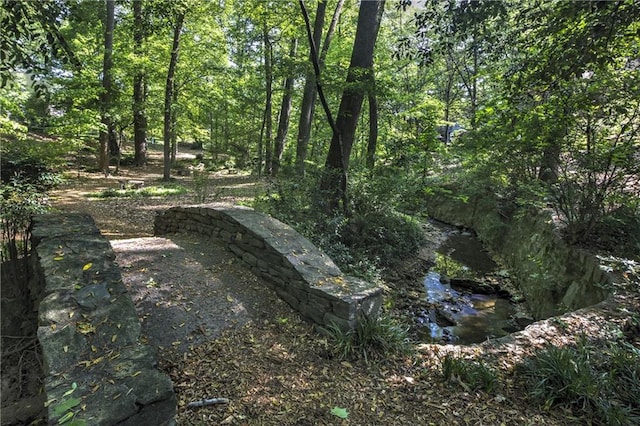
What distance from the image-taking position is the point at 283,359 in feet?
10.3

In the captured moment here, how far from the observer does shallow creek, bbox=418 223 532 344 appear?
5.21m

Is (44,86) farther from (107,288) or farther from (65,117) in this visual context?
(65,117)

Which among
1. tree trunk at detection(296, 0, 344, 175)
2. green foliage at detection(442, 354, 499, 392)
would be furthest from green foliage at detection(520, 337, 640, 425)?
tree trunk at detection(296, 0, 344, 175)

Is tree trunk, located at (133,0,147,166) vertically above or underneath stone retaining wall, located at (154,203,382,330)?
above

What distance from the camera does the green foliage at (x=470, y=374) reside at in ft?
9.42

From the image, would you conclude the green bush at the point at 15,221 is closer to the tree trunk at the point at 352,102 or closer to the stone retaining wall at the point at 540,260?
the tree trunk at the point at 352,102

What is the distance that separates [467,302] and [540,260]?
1.72 metres

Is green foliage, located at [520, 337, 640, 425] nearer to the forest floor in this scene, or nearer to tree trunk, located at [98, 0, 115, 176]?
the forest floor

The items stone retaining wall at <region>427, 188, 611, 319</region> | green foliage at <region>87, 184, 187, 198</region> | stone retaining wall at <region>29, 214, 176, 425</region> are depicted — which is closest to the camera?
stone retaining wall at <region>29, 214, 176, 425</region>

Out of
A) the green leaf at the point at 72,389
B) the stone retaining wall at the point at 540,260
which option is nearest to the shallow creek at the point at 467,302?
the stone retaining wall at the point at 540,260

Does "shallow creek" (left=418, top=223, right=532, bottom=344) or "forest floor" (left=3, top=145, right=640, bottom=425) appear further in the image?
"shallow creek" (left=418, top=223, right=532, bottom=344)

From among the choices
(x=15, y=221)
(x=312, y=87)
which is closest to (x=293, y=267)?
(x=15, y=221)

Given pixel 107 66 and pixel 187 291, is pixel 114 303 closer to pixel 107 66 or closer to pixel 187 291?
pixel 187 291

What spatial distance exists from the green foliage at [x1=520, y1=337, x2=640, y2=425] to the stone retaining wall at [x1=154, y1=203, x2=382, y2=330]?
1515 millimetres
